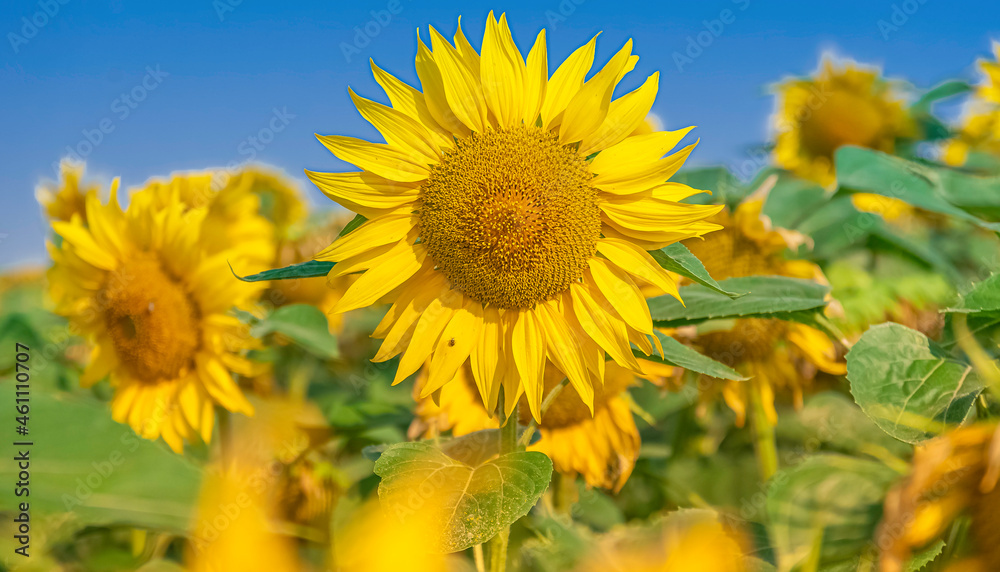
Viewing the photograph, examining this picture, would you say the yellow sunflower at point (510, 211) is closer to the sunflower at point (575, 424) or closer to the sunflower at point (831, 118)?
the sunflower at point (575, 424)

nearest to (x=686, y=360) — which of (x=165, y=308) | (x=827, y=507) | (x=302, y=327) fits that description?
(x=827, y=507)

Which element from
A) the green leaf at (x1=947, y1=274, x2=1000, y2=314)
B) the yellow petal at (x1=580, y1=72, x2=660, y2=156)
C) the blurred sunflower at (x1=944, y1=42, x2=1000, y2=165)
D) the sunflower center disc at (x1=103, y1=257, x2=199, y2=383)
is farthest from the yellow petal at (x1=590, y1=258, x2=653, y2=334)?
the blurred sunflower at (x1=944, y1=42, x2=1000, y2=165)

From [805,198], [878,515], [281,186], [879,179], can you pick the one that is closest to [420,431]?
[878,515]

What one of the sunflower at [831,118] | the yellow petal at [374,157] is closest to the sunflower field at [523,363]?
the yellow petal at [374,157]

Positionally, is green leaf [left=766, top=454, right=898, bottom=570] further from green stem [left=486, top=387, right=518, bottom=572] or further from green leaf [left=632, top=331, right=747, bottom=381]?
green stem [left=486, top=387, right=518, bottom=572]

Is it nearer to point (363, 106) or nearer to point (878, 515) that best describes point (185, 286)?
point (363, 106)
